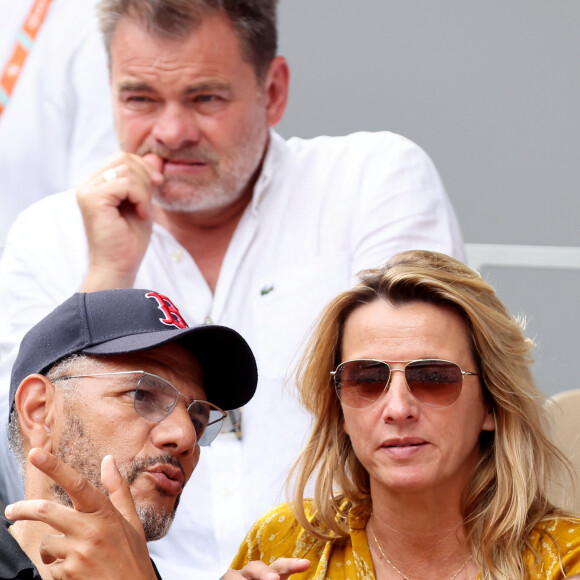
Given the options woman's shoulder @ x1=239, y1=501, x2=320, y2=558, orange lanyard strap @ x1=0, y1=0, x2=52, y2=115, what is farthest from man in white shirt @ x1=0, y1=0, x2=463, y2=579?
orange lanyard strap @ x1=0, y1=0, x2=52, y2=115

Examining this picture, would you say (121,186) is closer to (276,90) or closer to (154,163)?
(154,163)

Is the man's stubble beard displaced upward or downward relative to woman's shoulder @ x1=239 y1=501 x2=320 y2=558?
upward

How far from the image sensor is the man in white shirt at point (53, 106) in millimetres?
4129

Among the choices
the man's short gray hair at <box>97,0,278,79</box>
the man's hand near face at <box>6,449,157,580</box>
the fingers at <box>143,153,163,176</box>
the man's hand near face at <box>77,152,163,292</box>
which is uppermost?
the man's short gray hair at <box>97,0,278,79</box>

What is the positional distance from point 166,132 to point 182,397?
1253 millimetres

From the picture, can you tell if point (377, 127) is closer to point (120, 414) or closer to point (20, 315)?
point (20, 315)

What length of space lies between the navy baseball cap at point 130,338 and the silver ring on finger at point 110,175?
0.90 metres

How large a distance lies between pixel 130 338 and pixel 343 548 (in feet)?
2.01

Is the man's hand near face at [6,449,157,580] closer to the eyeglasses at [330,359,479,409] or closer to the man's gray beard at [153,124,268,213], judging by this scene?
the eyeglasses at [330,359,479,409]

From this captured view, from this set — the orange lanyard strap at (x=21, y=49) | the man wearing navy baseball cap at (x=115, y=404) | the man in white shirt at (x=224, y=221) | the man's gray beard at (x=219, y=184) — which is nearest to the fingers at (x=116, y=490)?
the man wearing navy baseball cap at (x=115, y=404)

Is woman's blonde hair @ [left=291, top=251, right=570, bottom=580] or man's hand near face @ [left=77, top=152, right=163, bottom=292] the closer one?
woman's blonde hair @ [left=291, top=251, right=570, bottom=580]

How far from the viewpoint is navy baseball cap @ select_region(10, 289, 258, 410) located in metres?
1.81

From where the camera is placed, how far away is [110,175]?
2.82m

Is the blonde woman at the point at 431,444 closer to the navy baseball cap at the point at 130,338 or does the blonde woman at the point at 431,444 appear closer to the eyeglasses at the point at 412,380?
the eyeglasses at the point at 412,380
